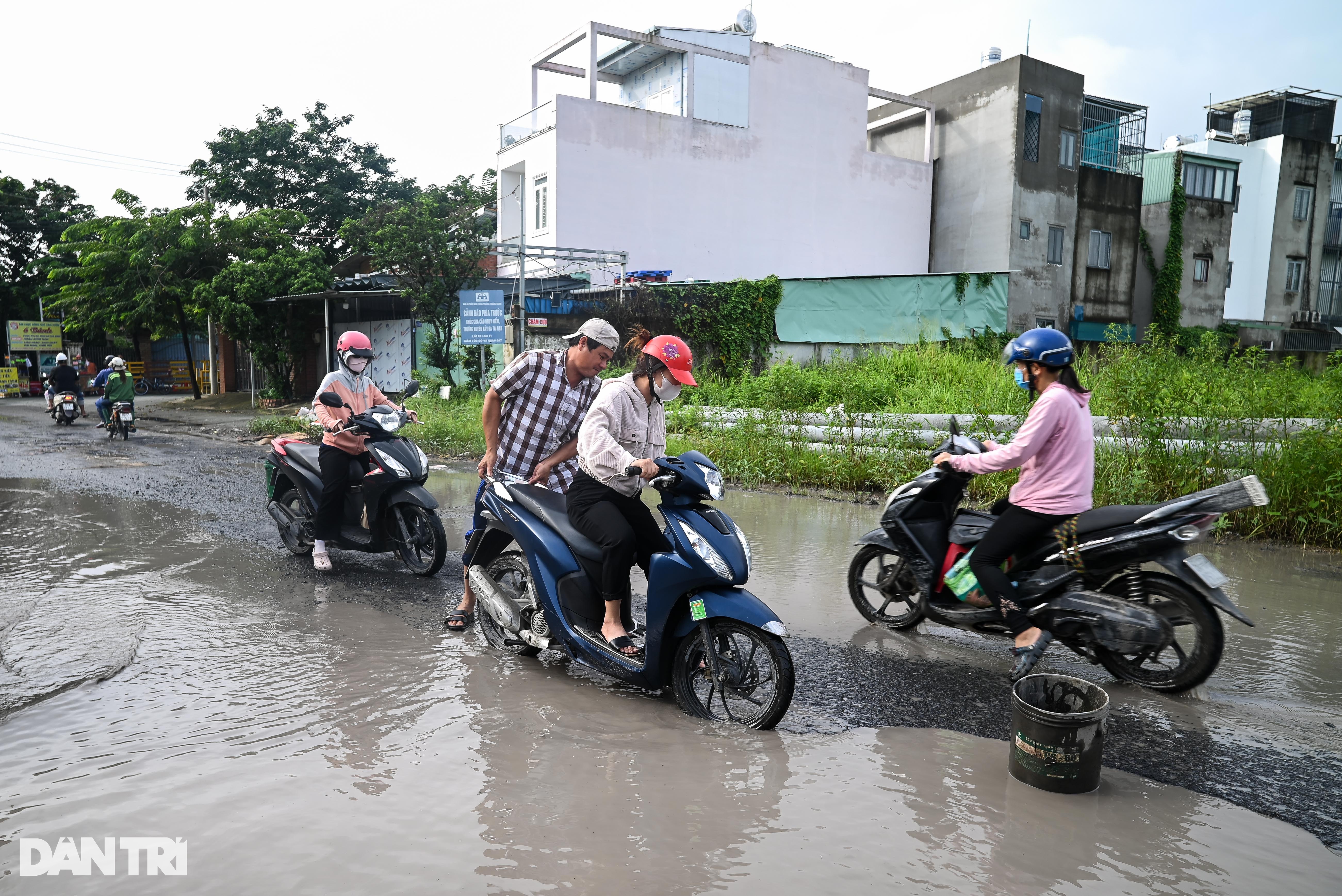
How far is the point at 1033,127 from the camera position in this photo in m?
27.8

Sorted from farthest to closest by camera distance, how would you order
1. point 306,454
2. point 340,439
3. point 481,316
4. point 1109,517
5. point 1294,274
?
point 1294,274, point 481,316, point 306,454, point 340,439, point 1109,517

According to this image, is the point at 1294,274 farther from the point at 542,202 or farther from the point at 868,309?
the point at 542,202

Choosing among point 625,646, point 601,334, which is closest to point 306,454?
point 601,334

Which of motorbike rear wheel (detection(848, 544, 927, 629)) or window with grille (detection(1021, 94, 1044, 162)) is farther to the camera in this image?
window with grille (detection(1021, 94, 1044, 162))

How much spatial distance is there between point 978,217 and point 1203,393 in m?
23.1

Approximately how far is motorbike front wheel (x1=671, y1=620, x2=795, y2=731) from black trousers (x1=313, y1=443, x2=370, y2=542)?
3.62 metres

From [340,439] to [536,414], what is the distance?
87.3 inches

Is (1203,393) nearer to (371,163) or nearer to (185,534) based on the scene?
(185,534)

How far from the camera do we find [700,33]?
25531 mm

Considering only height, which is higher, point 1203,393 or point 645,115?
point 645,115

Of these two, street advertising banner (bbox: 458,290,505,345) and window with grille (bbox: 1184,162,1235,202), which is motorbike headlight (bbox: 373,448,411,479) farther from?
window with grille (bbox: 1184,162,1235,202)

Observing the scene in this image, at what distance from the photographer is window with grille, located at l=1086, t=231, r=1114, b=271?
29.8m

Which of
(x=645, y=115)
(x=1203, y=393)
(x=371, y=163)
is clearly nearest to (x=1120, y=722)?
(x=1203, y=393)

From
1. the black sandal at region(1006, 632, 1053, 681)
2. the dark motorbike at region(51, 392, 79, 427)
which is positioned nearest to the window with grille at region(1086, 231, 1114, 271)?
the black sandal at region(1006, 632, 1053, 681)
